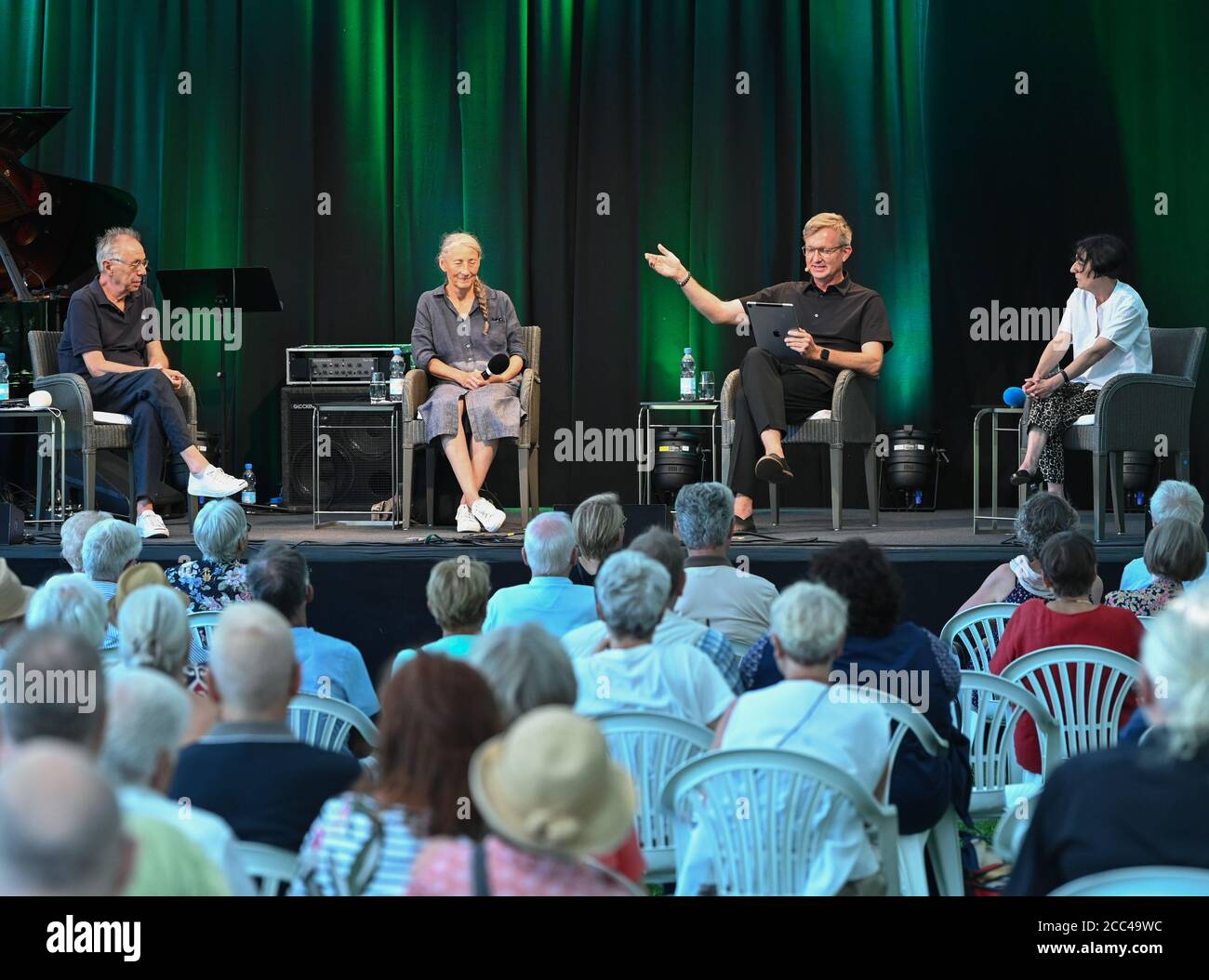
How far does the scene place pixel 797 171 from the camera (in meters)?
7.59

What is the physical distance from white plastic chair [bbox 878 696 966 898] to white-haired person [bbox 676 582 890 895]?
0.10 metres

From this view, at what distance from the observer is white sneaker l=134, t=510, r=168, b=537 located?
5383 millimetres

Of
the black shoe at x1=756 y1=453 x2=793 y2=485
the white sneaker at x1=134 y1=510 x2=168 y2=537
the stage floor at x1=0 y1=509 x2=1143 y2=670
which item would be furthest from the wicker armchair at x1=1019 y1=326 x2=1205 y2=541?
the white sneaker at x1=134 y1=510 x2=168 y2=537

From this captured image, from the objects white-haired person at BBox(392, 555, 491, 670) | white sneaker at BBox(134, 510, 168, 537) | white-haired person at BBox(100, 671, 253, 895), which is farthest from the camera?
white sneaker at BBox(134, 510, 168, 537)

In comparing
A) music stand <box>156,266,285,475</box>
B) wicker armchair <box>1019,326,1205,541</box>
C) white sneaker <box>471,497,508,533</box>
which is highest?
music stand <box>156,266,285,475</box>

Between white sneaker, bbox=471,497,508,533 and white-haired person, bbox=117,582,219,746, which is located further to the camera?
white sneaker, bbox=471,497,508,533

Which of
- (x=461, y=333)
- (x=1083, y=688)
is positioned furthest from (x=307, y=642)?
(x=461, y=333)

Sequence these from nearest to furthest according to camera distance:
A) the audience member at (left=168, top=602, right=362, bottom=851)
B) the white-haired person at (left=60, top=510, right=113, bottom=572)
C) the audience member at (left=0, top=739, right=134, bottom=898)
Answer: the audience member at (left=0, top=739, right=134, bottom=898) < the audience member at (left=168, top=602, right=362, bottom=851) < the white-haired person at (left=60, top=510, right=113, bottom=572)

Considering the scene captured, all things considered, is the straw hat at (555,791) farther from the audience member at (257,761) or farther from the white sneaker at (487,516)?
the white sneaker at (487,516)

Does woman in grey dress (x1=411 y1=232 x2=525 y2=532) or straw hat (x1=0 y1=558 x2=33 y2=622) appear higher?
woman in grey dress (x1=411 y1=232 x2=525 y2=532)

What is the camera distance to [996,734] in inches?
114

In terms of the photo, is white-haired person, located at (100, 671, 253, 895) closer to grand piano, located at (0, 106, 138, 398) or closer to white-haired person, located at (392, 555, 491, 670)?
white-haired person, located at (392, 555, 491, 670)

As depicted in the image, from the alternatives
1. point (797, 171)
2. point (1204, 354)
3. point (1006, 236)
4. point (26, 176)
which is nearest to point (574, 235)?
point (797, 171)
